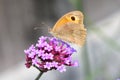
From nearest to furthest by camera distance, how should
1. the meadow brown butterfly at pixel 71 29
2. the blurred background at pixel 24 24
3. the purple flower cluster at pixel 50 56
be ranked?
the purple flower cluster at pixel 50 56
the meadow brown butterfly at pixel 71 29
the blurred background at pixel 24 24

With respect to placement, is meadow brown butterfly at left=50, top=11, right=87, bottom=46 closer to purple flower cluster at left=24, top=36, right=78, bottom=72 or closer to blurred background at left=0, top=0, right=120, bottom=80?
purple flower cluster at left=24, top=36, right=78, bottom=72

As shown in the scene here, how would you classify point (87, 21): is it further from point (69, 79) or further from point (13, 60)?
point (13, 60)

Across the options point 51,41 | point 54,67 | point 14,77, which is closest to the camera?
point 54,67

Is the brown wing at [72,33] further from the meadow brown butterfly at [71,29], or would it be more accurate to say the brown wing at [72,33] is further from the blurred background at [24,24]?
the blurred background at [24,24]

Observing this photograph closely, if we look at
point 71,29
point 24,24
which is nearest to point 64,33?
point 71,29

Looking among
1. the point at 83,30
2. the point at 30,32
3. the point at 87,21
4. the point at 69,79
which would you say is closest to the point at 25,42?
the point at 30,32

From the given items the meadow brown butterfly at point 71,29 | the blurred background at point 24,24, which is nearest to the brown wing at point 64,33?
the meadow brown butterfly at point 71,29

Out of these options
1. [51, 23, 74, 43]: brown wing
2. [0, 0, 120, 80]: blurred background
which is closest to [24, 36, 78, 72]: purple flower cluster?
[51, 23, 74, 43]: brown wing
